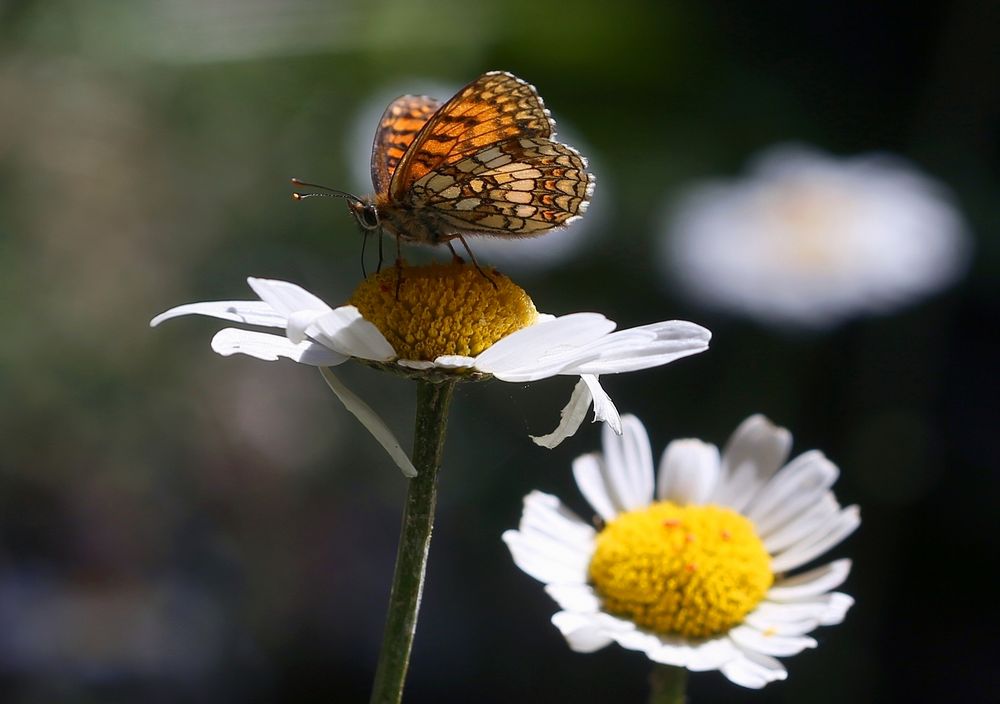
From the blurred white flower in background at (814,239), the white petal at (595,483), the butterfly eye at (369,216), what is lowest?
the white petal at (595,483)

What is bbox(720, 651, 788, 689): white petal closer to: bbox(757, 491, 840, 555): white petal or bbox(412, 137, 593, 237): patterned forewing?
bbox(757, 491, 840, 555): white petal

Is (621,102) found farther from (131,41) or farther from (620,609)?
(620,609)

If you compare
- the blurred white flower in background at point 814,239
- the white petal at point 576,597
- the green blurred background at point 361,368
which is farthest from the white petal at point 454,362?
the blurred white flower in background at point 814,239

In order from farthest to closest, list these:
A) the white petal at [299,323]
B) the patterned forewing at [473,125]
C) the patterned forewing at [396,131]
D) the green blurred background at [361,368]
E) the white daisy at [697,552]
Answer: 1. the green blurred background at [361,368]
2. the patterned forewing at [396,131]
3. the patterned forewing at [473,125]
4. the white daisy at [697,552]
5. the white petal at [299,323]

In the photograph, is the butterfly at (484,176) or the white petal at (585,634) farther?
the butterfly at (484,176)

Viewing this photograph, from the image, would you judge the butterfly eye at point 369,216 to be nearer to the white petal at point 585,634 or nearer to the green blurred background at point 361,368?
the white petal at point 585,634

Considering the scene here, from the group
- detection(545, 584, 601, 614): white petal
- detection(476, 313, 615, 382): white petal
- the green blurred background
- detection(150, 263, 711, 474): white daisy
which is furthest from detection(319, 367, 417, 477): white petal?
the green blurred background

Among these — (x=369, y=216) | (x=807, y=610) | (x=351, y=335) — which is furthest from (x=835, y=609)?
(x=369, y=216)
